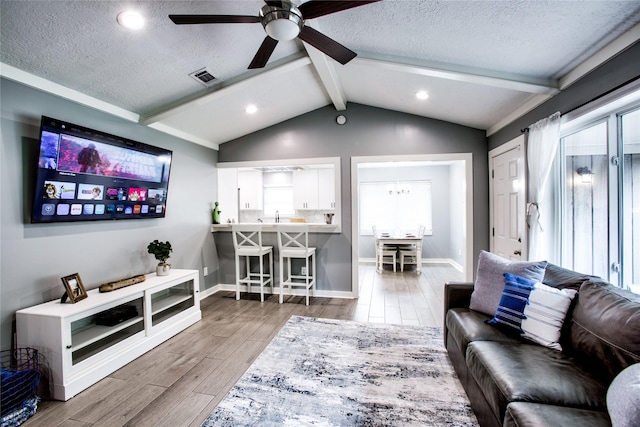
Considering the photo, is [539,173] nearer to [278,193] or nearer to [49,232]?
[49,232]

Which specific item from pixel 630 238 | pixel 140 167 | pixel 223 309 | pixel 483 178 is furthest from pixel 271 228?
pixel 630 238

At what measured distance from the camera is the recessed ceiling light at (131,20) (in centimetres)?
184

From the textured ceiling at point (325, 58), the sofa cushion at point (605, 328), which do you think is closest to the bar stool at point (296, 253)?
the textured ceiling at point (325, 58)

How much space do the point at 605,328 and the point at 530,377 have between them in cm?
50

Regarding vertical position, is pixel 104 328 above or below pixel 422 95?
below

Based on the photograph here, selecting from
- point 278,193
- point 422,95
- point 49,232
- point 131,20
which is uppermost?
point 422,95

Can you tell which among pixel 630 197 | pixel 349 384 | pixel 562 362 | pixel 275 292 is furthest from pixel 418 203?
pixel 562 362

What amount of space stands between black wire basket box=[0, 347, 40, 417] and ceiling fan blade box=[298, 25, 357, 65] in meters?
2.88

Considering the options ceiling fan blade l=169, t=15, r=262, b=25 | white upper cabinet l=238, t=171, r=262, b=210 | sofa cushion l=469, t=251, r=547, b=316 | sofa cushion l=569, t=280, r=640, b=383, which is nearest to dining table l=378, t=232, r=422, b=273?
white upper cabinet l=238, t=171, r=262, b=210

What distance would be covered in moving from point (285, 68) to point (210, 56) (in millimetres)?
729

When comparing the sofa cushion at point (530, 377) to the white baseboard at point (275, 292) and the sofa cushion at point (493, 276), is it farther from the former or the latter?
the white baseboard at point (275, 292)

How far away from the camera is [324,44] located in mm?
1863

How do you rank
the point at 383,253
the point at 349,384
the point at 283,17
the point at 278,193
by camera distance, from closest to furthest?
the point at 283,17
the point at 349,384
the point at 383,253
the point at 278,193

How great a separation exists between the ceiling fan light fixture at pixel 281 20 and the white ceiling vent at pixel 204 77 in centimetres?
138
